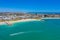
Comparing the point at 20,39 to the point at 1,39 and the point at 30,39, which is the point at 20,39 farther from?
the point at 1,39

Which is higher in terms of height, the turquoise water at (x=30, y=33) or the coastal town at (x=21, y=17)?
the turquoise water at (x=30, y=33)

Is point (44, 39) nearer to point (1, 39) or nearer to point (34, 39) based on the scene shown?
point (34, 39)

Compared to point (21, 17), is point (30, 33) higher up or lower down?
higher up

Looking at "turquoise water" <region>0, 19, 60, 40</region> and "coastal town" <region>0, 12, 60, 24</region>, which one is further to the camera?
"coastal town" <region>0, 12, 60, 24</region>

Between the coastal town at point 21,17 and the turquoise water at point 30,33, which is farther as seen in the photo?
the coastal town at point 21,17

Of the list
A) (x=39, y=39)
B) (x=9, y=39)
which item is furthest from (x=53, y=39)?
(x=9, y=39)

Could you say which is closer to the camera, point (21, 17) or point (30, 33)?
point (30, 33)

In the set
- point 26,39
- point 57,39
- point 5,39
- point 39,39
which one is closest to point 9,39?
point 5,39

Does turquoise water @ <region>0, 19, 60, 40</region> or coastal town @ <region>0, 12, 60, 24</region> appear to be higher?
turquoise water @ <region>0, 19, 60, 40</region>
